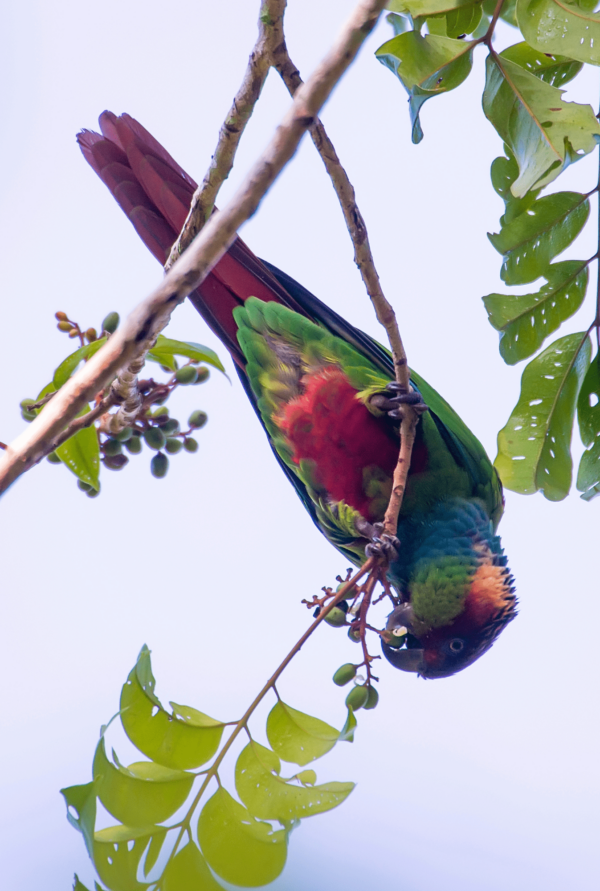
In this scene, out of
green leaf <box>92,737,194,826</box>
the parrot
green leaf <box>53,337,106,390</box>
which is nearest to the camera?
green leaf <box>92,737,194,826</box>

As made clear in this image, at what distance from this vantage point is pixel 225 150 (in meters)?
1.40

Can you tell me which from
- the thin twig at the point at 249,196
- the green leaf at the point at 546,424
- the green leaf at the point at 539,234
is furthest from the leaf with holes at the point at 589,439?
the thin twig at the point at 249,196

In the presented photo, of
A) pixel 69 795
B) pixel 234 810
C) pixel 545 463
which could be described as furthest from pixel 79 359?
pixel 545 463

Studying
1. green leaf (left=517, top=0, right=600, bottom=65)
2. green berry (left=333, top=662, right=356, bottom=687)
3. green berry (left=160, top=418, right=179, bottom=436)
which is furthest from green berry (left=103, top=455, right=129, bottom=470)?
green leaf (left=517, top=0, right=600, bottom=65)

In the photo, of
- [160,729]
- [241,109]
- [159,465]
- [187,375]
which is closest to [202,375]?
[187,375]

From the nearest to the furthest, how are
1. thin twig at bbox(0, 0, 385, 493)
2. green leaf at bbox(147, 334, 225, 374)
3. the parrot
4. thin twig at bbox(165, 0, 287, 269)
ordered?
thin twig at bbox(0, 0, 385, 493), thin twig at bbox(165, 0, 287, 269), green leaf at bbox(147, 334, 225, 374), the parrot

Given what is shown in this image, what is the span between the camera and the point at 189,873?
1.45 metres

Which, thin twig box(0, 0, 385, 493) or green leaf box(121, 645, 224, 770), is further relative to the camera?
green leaf box(121, 645, 224, 770)

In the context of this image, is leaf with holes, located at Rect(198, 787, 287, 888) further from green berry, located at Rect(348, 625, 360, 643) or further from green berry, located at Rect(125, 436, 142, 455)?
green berry, located at Rect(125, 436, 142, 455)

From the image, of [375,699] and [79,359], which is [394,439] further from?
[79,359]

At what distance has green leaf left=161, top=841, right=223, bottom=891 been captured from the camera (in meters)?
1.43

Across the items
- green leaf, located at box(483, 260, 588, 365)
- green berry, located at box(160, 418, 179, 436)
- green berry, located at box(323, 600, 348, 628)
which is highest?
green leaf, located at box(483, 260, 588, 365)

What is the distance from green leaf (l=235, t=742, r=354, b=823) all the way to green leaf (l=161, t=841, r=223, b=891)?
0.47 feet

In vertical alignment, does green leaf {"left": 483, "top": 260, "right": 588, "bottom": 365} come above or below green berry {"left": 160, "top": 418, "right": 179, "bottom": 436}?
above
